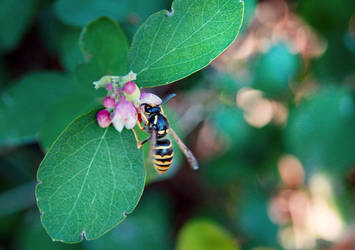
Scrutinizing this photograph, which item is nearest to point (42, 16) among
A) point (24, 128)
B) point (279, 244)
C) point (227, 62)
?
point (24, 128)

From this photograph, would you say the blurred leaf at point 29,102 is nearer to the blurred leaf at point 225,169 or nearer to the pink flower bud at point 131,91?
the pink flower bud at point 131,91

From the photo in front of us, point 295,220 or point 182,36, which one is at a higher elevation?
point 182,36

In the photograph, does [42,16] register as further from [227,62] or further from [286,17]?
[286,17]

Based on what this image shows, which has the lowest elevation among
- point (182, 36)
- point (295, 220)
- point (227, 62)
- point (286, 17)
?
point (295, 220)

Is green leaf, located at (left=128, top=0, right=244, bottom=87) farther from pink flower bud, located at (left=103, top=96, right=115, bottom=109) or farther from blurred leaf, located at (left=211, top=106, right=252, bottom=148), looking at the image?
blurred leaf, located at (left=211, top=106, right=252, bottom=148)

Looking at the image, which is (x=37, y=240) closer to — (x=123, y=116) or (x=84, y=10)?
(x=84, y=10)

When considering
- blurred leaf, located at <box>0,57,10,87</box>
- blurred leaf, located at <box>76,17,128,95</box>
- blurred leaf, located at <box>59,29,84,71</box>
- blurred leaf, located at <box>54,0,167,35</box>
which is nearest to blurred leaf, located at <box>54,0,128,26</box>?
blurred leaf, located at <box>54,0,167,35</box>

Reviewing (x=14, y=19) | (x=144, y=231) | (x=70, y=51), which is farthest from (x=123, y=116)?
(x=144, y=231)
